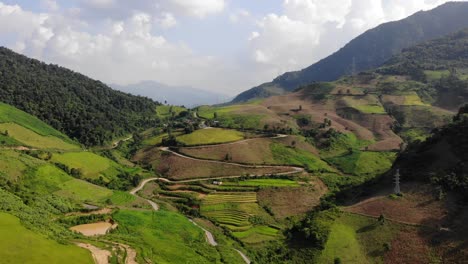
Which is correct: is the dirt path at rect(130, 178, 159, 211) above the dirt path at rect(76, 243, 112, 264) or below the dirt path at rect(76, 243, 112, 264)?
below

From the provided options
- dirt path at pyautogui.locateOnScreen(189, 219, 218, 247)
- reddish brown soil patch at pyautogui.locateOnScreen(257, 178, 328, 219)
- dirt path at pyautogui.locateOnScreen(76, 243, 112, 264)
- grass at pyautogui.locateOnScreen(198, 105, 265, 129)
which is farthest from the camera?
grass at pyautogui.locateOnScreen(198, 105, 265, 129)

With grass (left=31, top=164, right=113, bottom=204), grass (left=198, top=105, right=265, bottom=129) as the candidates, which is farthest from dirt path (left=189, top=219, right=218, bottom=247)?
grass (left=198, top=105, right=265, bottom=129)

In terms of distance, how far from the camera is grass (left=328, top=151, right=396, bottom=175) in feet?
350

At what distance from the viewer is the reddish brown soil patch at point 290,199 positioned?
7838 centimetres

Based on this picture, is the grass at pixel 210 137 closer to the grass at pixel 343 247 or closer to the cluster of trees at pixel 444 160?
the cluster of trees at pixel 444 160

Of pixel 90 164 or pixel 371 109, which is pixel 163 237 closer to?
pixel 90 164

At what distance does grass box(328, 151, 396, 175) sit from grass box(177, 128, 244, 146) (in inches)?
1185

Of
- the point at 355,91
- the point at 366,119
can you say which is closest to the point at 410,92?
the point at 355,91

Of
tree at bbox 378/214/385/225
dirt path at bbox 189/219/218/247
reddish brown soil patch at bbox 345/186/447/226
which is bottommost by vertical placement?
dirt path at bbox 189/219/218/247

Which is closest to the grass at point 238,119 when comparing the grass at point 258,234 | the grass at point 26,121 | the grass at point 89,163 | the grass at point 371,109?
the grass at point 371,109

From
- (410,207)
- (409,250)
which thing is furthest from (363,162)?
(409,250)

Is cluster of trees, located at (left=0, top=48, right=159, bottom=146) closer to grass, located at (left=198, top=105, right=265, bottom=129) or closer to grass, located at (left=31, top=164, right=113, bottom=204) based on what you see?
grass, located at (left=198, top=105, right=265, bottom=129)

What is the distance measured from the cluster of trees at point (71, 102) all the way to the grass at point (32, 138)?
15995 millimetres

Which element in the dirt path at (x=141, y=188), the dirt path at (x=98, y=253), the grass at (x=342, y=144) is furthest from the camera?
the grass at (x=342, y=144)
